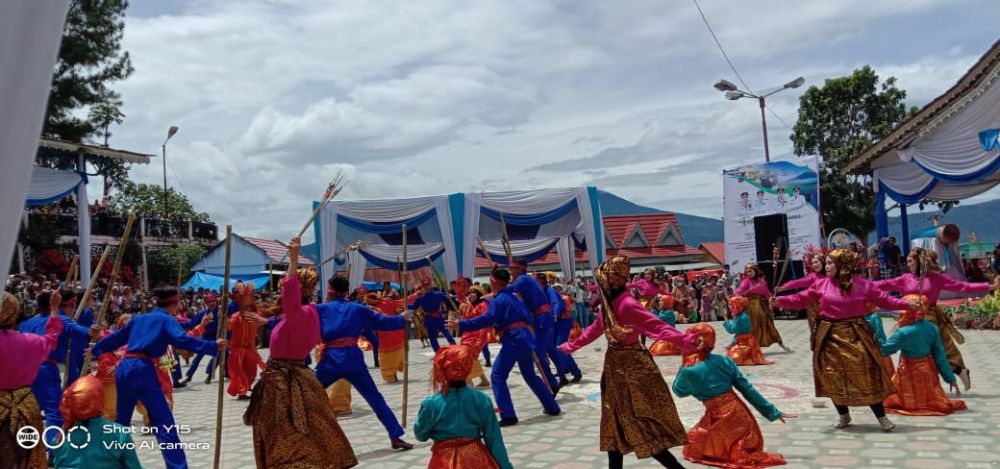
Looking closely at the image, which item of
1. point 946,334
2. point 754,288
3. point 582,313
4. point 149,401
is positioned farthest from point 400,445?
point 582,313

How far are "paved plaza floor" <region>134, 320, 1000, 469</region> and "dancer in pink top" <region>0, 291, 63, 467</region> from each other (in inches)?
82.0

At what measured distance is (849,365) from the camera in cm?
672

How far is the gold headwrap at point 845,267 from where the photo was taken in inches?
267

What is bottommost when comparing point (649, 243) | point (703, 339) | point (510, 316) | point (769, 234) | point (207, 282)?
point (703, 339)

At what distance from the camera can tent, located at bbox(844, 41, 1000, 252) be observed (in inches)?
602

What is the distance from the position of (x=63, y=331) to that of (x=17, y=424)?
2181 mm

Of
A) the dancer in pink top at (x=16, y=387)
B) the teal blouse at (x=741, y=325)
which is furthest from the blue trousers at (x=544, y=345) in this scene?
the dancer in pink top at (x=16, y=387)

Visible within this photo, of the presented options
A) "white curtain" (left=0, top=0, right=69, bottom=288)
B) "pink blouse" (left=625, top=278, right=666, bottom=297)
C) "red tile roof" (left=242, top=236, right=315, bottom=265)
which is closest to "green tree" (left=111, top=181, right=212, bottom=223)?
"red tile roof" (left=242, top=236, right=315, bottom=265)

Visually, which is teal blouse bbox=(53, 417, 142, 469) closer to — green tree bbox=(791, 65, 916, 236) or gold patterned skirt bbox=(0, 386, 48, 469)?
gold patterned skirt bbox=(0, 386, 48, 469)

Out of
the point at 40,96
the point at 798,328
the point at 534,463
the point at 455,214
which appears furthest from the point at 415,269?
the point at 40,96

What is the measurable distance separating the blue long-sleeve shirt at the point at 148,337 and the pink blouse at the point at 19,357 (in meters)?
0.86

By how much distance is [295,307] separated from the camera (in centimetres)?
567

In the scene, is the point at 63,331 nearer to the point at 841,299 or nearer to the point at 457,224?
the point at 841,299

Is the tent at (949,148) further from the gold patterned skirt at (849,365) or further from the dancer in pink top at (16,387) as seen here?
the dancer in pink top at (16,387)
